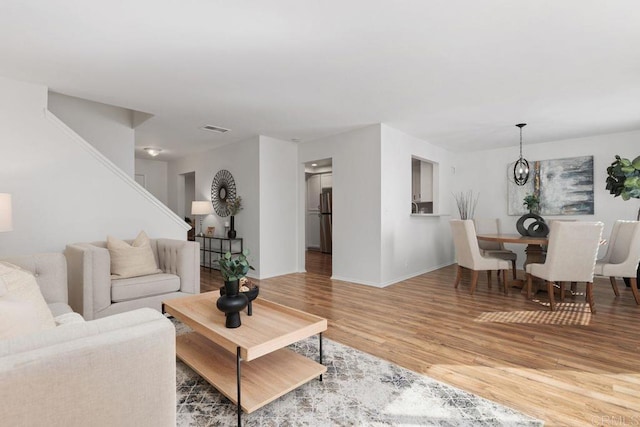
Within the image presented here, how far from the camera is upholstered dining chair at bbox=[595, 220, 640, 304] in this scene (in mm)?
3609

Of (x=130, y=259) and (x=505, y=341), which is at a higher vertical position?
(x=130, y=259)

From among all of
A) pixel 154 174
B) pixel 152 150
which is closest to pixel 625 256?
pixel 152 150

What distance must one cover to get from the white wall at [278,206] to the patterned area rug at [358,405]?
3.25m

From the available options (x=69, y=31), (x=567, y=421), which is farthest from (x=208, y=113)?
(x=567, y=421)

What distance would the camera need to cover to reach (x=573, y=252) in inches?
A: 137

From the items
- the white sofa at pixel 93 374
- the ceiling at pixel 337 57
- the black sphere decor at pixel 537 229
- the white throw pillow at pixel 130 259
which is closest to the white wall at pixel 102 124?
the ceiling at pixel 337 57

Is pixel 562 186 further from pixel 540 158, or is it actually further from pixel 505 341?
pixel 505 341

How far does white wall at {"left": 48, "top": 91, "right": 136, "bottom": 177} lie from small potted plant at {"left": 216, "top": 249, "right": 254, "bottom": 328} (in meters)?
3.83

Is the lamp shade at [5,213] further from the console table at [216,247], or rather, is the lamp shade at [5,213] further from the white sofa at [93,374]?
the console table at [216,247]

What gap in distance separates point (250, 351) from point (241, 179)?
4381mm

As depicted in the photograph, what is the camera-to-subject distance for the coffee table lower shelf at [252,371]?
1.69 m

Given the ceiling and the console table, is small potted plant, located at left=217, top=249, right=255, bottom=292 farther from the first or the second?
the console table

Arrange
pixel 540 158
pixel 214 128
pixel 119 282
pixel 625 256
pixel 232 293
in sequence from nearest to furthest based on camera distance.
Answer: pixel 232 293
pixel 119 282
pixel 625 256
pixel 214 128
pixel 540 158

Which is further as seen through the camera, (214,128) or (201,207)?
(201,207)
